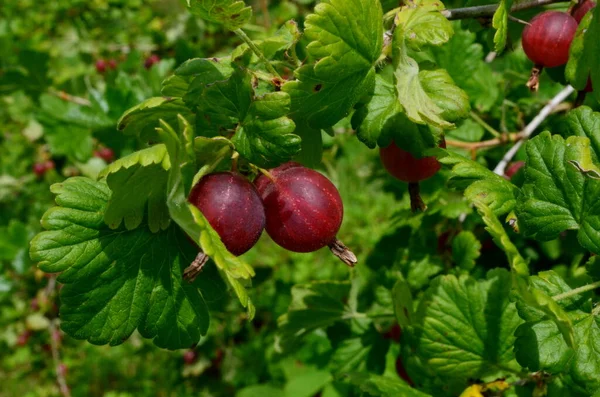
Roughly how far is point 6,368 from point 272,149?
11.0 feet

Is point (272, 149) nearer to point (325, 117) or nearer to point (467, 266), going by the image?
point (325, 117)

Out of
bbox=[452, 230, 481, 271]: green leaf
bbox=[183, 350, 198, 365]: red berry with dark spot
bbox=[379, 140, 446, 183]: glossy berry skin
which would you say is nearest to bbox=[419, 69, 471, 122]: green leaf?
bbox=[379, 140, 446, 183]: glossy berry skin

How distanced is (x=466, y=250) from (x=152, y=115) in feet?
2.37

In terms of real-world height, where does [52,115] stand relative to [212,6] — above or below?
below

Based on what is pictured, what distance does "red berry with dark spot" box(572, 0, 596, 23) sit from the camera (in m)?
1.01

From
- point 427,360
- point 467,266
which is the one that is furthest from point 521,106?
point 427,360

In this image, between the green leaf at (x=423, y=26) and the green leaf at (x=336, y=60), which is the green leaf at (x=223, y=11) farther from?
the green leaf at (x=423, y=26)

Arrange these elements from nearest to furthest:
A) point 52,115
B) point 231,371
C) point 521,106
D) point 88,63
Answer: point 521,106 → point 52,115 → point 231,371 → point 88,63

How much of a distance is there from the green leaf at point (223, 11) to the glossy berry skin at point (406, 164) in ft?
1.12

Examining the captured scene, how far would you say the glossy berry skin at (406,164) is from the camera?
0.94 meters

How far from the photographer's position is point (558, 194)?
82cm

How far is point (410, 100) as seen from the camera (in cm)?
79

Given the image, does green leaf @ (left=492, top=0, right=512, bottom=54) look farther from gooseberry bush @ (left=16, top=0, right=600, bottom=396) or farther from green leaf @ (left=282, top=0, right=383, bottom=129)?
green leaf @ (left=282, top=0, right=383, bottom=129)

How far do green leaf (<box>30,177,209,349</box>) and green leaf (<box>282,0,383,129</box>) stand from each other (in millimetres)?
288
